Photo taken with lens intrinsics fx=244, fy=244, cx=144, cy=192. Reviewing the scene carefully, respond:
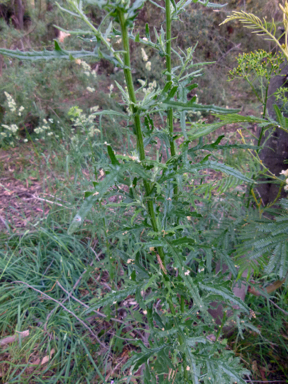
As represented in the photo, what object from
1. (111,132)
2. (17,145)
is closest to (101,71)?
(111,132)

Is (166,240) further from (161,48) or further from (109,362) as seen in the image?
(109,362)

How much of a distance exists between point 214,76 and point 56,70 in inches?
94.5

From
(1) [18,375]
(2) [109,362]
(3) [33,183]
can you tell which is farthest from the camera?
(3) [33,183]

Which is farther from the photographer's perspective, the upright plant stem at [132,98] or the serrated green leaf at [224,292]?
the serrated green leaf at [224,292]

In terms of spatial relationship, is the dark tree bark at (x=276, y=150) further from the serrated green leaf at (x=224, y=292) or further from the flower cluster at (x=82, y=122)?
the flower cluster at (x=82, y=122)

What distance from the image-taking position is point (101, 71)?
13.7 ft

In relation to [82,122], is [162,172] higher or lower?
higher

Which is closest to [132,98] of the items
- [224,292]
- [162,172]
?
[162,172]

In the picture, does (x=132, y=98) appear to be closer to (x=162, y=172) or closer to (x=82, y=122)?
(x=162, y=172)

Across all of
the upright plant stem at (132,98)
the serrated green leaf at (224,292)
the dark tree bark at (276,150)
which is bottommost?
the serrated green leaf at (224,292)

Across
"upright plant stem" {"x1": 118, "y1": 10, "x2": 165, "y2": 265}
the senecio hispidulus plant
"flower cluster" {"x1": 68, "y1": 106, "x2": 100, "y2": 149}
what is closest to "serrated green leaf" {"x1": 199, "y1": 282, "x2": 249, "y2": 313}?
the senecio hispidulus plant

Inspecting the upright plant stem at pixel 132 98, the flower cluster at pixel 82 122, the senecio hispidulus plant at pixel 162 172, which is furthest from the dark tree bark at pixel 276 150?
the flower cluster at pixel 82 122

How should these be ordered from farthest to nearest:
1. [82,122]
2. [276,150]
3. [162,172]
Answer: [82,122] < [276,150] < [162,172]

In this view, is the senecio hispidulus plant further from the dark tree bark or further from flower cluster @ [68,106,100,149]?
the dark tree bark
